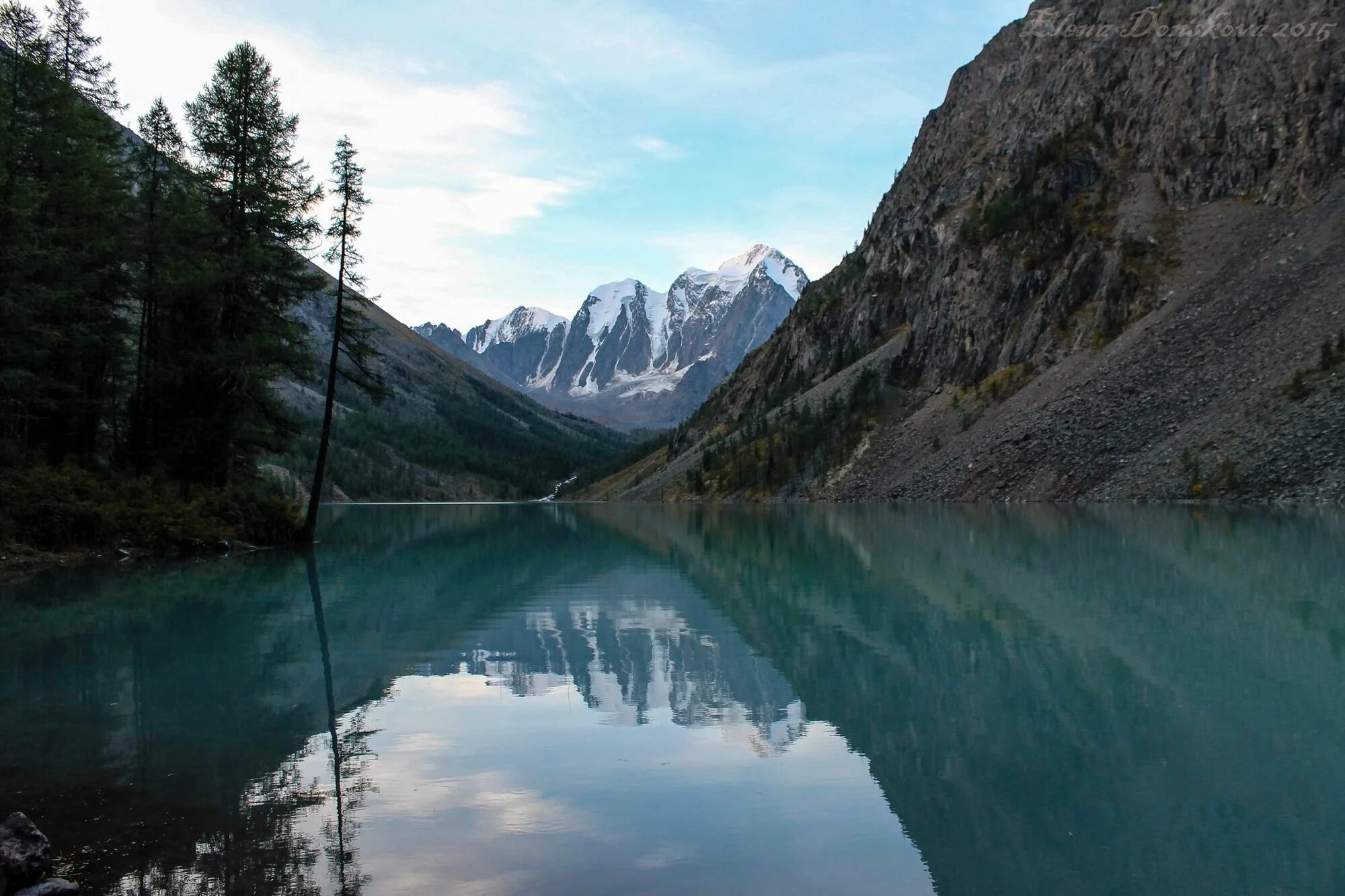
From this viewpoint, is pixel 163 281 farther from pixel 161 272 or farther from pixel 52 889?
pixel 52 889

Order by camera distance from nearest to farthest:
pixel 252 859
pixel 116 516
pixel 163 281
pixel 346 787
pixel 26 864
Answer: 1. pixel 26 864
2. pixel 252 859
3. pixel 346 787
4. pixel 116 516
5. pixel 163 281

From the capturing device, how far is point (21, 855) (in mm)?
7145

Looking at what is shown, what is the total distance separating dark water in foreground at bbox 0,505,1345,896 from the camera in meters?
7.88

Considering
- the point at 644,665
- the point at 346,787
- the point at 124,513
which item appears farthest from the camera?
the point at 124,513

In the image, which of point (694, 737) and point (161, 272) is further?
point (161, 272)

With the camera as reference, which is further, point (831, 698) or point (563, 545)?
point (563, 545)

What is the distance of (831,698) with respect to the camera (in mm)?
13523

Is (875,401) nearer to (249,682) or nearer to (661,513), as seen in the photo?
(661,513)

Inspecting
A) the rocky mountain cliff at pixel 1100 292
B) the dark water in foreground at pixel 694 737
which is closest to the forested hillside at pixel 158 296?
the dark water in foreground at pixel 694 737

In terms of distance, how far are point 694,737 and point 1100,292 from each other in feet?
326

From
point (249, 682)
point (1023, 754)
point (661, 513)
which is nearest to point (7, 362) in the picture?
point (249, 682)

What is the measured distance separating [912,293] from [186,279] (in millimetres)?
121917

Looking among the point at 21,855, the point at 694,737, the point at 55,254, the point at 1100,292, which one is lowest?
the point at 694,737

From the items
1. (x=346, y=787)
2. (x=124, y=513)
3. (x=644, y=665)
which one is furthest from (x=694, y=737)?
(x=124, y=513)
